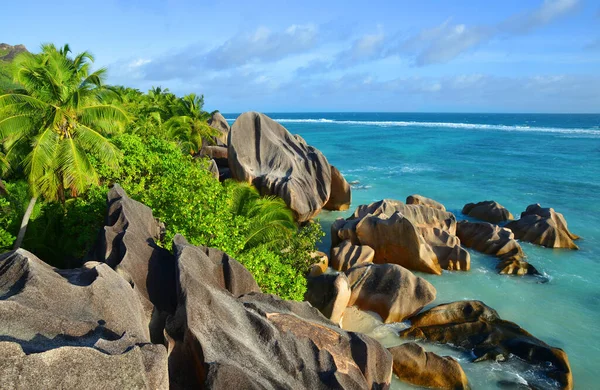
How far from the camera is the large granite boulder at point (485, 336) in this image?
1198cm

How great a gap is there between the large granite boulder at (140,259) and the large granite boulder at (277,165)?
11.6 metres

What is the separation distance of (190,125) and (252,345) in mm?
24757

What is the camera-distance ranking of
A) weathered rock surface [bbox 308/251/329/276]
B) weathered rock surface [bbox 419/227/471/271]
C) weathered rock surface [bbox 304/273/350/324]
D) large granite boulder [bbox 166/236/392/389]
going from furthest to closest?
weathered rock surface [bbox 419/227/471/271], weathered rock surface [bbox 308/251/329/276], weathered rock surface [bbox 304/273/350/324], large granite boulder [bbox 166/236/392/389]

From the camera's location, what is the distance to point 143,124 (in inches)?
895

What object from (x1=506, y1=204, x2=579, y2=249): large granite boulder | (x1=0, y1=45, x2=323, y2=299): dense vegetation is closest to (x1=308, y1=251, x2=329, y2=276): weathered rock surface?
(x1=0, y1=45, x2=323, y2=299): dense vegetation

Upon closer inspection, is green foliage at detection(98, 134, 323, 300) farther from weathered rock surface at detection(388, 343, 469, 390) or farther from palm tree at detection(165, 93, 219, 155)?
palm tree at detection(165, 93, 219, 155)

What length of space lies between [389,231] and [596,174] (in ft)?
115

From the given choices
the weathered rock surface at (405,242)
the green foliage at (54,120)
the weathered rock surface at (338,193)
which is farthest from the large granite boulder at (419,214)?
the green foliage at (54,120)

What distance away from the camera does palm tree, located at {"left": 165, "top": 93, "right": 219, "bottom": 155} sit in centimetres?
2750

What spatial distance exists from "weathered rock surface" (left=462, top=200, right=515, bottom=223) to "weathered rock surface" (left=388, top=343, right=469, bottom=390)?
17376 millimetres

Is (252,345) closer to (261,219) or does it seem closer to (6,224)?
(261,219)

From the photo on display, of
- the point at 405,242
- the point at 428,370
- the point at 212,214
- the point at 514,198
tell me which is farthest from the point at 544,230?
the point at 212,214

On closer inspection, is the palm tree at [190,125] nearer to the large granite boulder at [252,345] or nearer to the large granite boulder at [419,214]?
the large granite boulder at [419,214]

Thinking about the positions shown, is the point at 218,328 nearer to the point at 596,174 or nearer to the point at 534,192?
the point at 534,192
